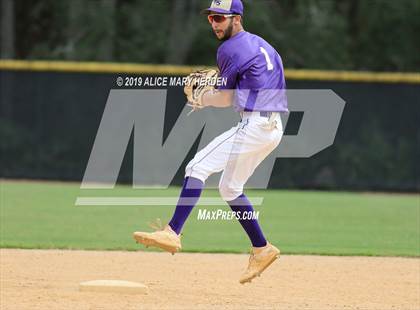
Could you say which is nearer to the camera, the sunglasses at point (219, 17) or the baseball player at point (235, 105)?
the baseball player at point (235, 105)

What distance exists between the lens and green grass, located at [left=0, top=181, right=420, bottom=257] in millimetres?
11586

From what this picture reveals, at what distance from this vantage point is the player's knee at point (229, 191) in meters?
7.17

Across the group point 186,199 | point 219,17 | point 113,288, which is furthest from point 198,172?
point 113,288

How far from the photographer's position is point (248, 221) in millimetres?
7312

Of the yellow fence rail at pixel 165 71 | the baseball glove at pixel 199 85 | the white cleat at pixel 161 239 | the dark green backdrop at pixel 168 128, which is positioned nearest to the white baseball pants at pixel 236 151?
the baseball glove at pixel 199 85

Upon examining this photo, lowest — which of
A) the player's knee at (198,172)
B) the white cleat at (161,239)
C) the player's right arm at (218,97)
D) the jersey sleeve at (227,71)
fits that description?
the white cleat at (161,239)

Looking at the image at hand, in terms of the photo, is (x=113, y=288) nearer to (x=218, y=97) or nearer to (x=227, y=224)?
→ (x=218, y=97)

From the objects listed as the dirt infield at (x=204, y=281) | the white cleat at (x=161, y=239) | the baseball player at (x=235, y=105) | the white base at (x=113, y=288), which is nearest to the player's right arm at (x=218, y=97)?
the baseball player at (x=235, y=105)

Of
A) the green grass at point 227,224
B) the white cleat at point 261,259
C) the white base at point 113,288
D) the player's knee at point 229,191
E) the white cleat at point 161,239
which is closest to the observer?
the white cleat at point 161,239

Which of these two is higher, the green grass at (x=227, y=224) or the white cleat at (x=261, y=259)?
the white cleat at (x=261, y=259)

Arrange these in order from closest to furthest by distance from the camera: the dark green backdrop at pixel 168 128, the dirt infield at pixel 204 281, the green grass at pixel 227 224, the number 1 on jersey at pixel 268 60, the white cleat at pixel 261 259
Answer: the number 1 on jersey at pixel 268 60 → the white cleat at pixel 261 259 → the dirt infield at pixel 204 281 → the green grass at pixel 227 224 → the dark green backdrop at pixel 168 128

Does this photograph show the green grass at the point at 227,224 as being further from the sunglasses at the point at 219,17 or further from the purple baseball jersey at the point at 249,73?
the sunglasses at the point at 219,17

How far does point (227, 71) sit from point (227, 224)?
740 centimetres

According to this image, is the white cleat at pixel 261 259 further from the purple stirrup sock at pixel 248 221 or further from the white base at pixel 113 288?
the white base at pixel 113 288
